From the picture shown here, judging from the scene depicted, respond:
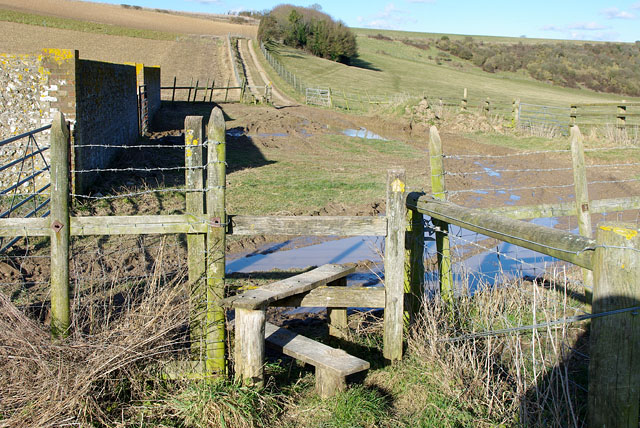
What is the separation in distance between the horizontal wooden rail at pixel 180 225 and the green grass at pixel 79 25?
63.0 metres

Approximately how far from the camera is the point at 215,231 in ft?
13.6

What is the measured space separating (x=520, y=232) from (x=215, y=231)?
2.04 metres

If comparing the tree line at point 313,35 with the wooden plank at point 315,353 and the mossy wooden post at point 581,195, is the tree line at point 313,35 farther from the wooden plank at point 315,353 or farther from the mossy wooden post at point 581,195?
the wooden plank at point 315,353

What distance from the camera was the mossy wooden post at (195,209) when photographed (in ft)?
13.6

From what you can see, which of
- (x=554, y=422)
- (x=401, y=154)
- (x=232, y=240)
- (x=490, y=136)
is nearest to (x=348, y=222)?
(x=554, y=422)

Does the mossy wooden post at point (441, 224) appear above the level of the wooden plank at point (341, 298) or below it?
above

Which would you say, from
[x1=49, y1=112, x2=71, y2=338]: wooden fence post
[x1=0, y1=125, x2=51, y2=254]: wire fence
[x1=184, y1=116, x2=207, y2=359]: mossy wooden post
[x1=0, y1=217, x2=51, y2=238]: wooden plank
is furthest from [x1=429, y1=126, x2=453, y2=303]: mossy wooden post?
[x1=0, y1=125, x2=51, y2=254]: wire fence

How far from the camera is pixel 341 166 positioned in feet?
50.2

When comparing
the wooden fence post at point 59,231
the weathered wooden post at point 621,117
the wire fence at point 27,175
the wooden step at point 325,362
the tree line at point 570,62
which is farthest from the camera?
the tree line at point 570,62

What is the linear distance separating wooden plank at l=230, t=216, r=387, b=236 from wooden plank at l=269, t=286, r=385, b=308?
18.2 inches

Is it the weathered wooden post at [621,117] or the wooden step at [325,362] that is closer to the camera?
the wooden step at [325,362]

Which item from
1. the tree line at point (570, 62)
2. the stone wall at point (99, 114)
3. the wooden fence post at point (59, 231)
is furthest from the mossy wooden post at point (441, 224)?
the tree line at point (570, 62)

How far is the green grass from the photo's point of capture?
5912cm

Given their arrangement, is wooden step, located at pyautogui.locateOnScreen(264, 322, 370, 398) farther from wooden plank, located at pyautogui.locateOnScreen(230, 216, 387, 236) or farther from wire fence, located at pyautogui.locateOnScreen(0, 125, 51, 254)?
wire fence, located at pyautogui.locateOnScreen(0, 125, 51, 254)
